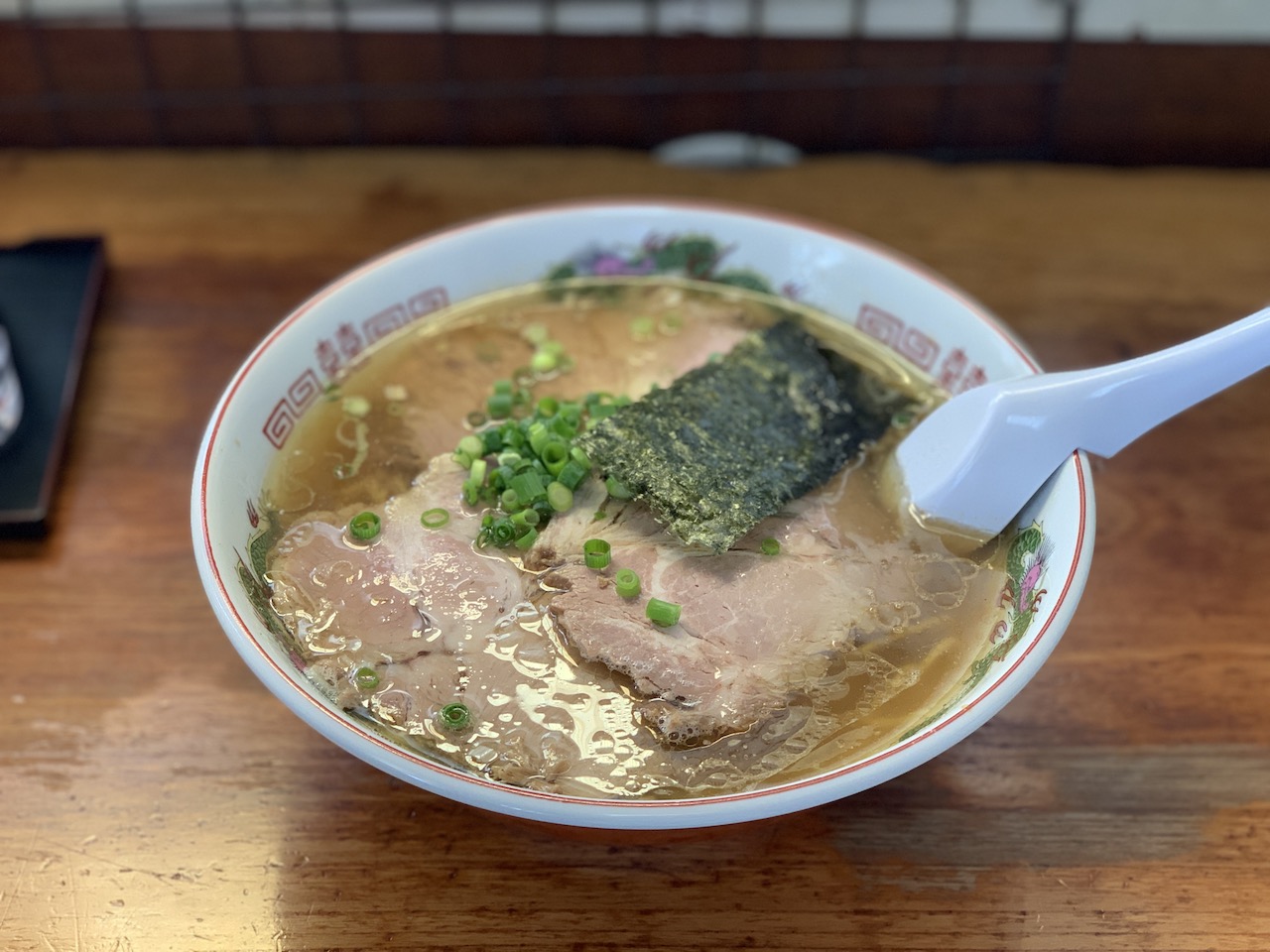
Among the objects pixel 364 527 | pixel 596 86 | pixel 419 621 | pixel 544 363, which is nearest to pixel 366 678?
pixel 419 621

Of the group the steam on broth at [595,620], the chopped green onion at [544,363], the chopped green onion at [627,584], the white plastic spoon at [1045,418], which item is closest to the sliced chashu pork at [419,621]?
the steam on broth at [595,620]

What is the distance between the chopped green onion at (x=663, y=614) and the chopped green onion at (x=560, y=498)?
19 cm

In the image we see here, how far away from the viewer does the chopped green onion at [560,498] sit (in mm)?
1314

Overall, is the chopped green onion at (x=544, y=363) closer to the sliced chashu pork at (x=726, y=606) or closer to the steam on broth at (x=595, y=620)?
the steam on broth at (x=595, y=620)

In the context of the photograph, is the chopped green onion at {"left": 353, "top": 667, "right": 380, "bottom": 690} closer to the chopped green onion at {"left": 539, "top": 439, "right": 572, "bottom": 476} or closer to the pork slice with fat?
the pork slice with fat

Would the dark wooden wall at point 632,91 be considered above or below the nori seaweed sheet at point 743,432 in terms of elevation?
above

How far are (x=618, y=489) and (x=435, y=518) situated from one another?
9.0 inches

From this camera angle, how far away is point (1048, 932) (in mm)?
1122

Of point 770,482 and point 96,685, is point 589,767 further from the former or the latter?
point 96,685

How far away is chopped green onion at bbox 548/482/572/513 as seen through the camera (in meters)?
1.31

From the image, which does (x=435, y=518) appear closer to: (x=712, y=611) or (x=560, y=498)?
(x=560, y=498)

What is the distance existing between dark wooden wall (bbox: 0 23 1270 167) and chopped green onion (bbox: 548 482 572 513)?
1219 millimetres

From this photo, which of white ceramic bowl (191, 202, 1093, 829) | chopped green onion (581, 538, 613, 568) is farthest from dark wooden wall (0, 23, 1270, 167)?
chopped green onion (581, 538, 613, 568)

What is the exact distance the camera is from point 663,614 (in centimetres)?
119
